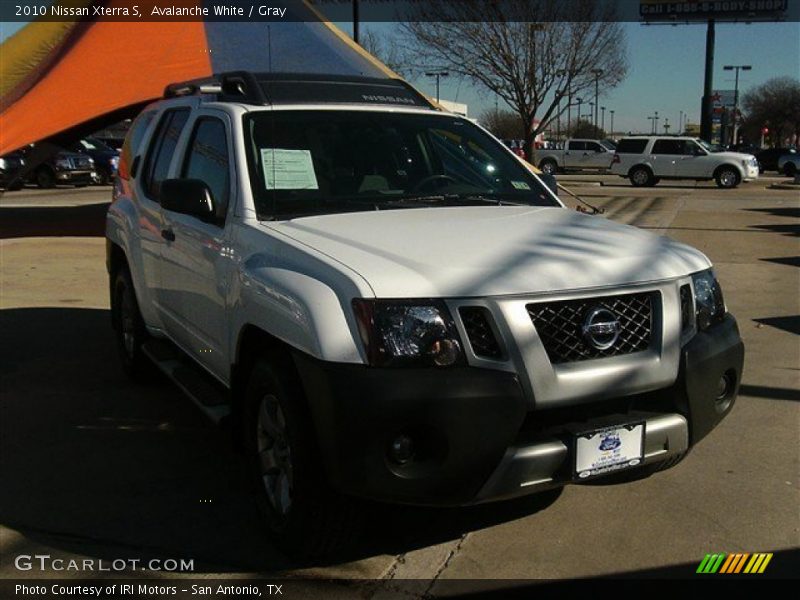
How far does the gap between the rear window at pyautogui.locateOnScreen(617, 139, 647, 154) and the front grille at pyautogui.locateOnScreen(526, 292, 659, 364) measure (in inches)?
1166

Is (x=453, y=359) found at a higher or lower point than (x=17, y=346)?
higher

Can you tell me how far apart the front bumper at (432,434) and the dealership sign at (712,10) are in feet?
174

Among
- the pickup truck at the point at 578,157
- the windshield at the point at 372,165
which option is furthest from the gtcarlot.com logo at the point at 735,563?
the pickup truck at the point at 578,157

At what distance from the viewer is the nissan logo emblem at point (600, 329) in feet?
A: 9.76

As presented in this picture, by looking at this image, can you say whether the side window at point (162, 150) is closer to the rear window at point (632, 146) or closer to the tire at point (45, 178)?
the tire at point (45, 178)

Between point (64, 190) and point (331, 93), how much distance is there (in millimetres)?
26039

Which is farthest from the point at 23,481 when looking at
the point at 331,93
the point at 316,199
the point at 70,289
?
the point at 70,289

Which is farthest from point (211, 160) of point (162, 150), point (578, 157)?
point (578, 157)

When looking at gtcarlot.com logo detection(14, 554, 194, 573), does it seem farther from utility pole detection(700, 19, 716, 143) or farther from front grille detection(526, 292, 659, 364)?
utility pole detection(700, 19, 716, 143)

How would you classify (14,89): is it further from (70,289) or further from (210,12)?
(70,289)

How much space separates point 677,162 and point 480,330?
97.9 feet

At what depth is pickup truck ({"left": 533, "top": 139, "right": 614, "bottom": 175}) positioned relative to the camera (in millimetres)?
38875

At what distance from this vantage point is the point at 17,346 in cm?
680

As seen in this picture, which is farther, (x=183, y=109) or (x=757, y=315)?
(x=757, y=315)
